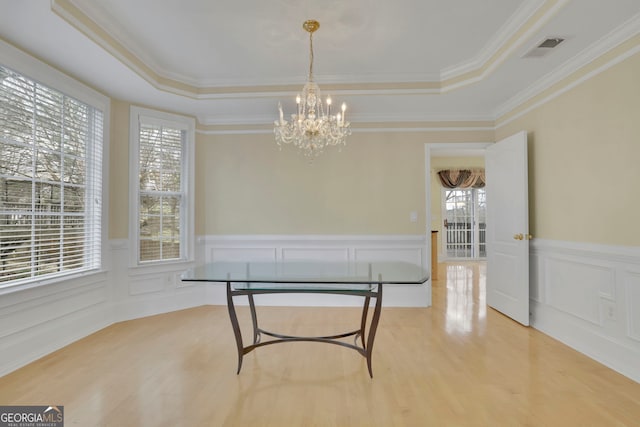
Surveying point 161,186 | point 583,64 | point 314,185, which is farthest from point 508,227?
point 161,186

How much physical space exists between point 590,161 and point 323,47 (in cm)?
260

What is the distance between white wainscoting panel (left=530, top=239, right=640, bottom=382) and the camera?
8.11 ft

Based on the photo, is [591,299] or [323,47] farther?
[323,47]

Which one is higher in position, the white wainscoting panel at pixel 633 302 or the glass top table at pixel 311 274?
the glass top table at pixel 311 274

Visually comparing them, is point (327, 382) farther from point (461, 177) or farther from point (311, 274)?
point (461, 177)

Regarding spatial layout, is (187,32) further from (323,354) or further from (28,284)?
(323,354)

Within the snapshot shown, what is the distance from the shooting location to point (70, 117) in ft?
→ 10.5

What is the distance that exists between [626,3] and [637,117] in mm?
790

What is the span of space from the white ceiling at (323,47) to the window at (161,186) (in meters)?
0.30

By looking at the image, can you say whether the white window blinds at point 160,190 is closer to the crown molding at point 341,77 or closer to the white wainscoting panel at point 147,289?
the white wainscoting panel at point 147,289

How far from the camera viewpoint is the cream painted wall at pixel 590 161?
2.48 m

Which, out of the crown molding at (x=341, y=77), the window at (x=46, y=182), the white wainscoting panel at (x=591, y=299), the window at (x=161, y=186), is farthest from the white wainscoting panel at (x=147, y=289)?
the white wainscoting panel at (x=591, y=299)

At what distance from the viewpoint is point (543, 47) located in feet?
9.00

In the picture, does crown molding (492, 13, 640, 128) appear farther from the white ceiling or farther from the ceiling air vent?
the ceiling air vent
